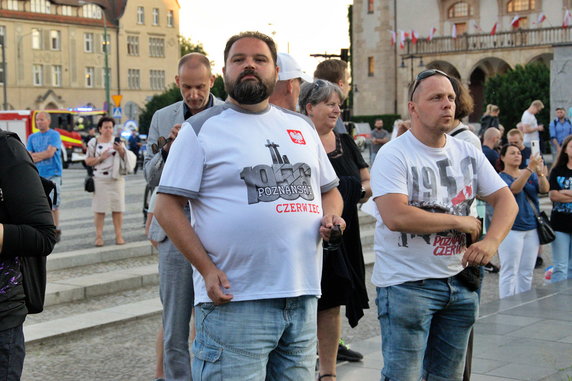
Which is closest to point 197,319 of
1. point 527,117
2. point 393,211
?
point 393,211

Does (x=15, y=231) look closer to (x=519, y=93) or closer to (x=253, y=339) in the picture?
(x=253, y=339)

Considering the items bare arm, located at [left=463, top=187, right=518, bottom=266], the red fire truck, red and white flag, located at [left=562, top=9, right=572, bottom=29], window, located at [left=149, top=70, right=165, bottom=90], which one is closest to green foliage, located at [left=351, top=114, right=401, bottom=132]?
red and white flag, located at [left=562, top=9, right=572, bottom=29]

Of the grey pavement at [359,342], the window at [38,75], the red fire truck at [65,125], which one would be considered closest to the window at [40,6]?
the window at [38,75]

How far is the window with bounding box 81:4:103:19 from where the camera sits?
95.3 m

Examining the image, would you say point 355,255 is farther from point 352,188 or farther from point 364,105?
point 364,105

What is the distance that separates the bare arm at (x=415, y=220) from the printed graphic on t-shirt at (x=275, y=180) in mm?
787

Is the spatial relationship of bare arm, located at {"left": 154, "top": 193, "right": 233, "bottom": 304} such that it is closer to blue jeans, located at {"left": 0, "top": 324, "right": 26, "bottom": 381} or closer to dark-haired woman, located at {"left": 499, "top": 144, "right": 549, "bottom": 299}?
blue jeans, located at {"left": 0, "top": 324, "right": 26, "bottom": 381}

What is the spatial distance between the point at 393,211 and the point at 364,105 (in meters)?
70.4

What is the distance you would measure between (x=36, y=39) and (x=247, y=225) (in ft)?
295

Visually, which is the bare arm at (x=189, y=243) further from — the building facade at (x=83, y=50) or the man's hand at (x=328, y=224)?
the building facade at (x=83, y=50)

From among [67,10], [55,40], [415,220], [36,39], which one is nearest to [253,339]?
[415,220]

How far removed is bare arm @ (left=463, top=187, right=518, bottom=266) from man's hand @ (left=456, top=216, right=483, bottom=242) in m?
0.05

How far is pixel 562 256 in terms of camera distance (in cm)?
974

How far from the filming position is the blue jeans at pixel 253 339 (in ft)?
11.8
